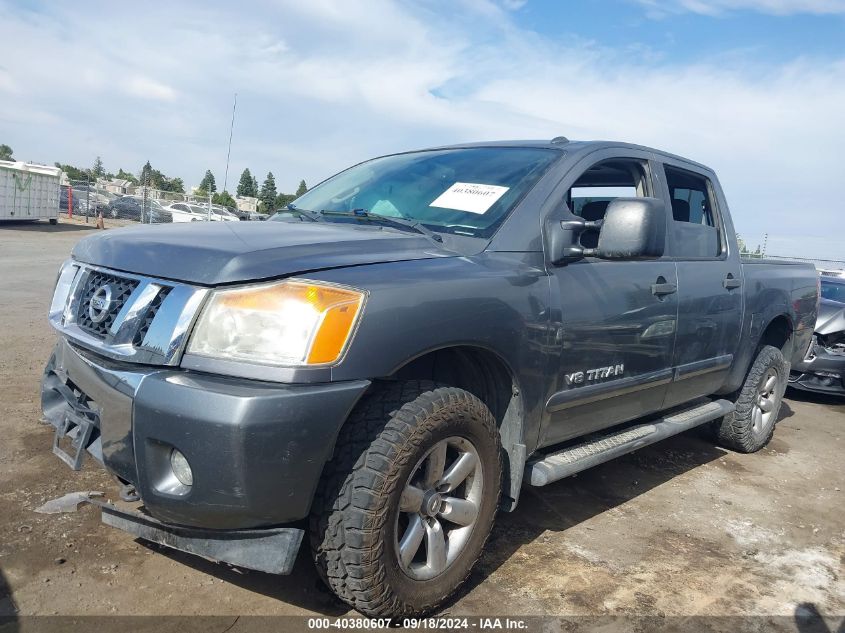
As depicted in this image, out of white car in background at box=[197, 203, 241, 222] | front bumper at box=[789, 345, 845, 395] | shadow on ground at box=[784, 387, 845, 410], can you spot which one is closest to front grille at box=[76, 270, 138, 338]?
white car in background at box=[197, 203, 241, 222]

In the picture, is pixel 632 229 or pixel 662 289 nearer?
pixel 632 229

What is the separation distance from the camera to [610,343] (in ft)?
10.5

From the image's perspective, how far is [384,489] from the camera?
2.22m

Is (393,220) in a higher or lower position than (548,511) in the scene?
higher

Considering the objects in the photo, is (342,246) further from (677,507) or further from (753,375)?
(753,375)

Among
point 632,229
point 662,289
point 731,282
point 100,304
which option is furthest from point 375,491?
point 731,282

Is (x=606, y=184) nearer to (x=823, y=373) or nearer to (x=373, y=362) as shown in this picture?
(x=373, y=362)

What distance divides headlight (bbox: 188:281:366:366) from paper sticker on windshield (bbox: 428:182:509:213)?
1.09 meters

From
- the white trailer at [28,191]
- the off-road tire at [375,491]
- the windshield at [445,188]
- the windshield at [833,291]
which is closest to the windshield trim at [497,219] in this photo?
the windshield at [445,188]

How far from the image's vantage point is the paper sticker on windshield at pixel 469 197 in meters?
3.06

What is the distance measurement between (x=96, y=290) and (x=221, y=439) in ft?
3.04

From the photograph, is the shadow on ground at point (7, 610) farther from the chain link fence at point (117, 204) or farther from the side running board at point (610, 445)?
the chain link fence at point (117, 204)

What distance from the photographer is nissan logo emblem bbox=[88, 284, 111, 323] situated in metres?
2.41

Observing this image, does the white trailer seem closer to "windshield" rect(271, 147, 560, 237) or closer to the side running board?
"windshield" rect(271, 147, 560, 237)
